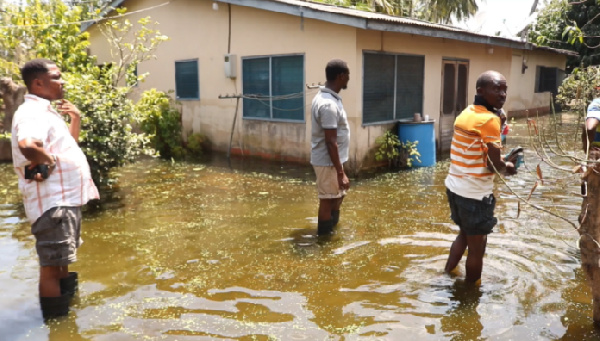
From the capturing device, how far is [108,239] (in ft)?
18.1

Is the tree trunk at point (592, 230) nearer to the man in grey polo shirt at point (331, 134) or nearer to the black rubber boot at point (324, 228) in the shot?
the man in grey polo shirt at point (331, 134)

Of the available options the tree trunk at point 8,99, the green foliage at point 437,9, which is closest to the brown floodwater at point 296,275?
the tree trunk at point 8,99

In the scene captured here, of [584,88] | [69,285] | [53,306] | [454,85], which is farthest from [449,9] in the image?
[53,306]

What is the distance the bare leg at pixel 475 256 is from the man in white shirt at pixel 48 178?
9.62 feet

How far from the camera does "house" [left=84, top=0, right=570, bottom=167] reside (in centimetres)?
891

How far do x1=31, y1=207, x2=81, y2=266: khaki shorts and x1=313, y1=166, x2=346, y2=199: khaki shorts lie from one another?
8.14ft

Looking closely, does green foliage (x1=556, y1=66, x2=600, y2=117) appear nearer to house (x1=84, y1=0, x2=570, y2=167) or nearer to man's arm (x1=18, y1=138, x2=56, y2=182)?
house (x1=84, y1=0, x2=570, y2=167)

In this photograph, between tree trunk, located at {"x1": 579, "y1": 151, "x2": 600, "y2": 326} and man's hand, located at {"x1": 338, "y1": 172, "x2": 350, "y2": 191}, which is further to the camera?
man's hand, located at {"x1": 338, "y1": 172, "x2": 350, "y2": 191}

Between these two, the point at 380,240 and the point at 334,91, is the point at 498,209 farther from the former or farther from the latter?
the point at 334,91

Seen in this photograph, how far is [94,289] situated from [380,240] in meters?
2.84

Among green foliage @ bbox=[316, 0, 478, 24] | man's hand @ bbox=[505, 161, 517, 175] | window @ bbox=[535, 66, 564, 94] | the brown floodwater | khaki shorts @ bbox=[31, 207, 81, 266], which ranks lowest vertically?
the brown floodwater

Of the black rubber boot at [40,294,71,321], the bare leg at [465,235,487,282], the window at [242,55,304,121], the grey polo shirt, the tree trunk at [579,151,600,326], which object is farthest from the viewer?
the window at [242,55,304,121]

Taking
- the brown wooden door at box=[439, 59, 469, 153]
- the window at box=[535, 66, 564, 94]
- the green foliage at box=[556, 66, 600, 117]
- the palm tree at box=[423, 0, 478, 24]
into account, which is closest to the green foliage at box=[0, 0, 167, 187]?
the green foliage at box=[556, 66, 600, 117]

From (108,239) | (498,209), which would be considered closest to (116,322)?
(108,239)
